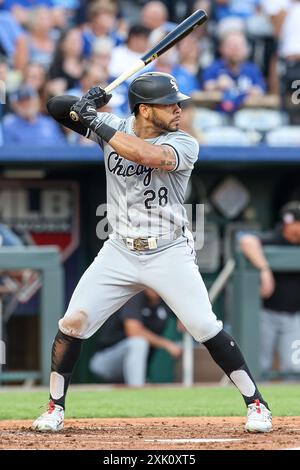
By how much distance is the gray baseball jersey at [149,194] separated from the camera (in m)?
5.18

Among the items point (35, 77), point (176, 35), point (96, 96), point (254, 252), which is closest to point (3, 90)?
point (35, 77)

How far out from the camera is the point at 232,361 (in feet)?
17.0

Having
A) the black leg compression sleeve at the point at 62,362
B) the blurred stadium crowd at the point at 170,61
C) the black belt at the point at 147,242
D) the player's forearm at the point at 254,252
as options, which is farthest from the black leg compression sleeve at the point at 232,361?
the blurred stadium crowd at the point at 170,61

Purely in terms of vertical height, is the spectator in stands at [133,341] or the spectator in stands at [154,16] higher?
the spectator in stands at [154,16]

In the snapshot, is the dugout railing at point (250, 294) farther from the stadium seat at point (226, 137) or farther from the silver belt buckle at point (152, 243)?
the silver belt buckle at point (152, 243)

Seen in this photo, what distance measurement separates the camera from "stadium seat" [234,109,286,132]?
33.1 feet

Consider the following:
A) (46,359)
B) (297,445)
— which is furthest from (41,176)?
(297,445)

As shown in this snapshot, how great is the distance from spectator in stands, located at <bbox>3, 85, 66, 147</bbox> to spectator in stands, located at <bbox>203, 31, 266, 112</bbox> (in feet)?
5.91

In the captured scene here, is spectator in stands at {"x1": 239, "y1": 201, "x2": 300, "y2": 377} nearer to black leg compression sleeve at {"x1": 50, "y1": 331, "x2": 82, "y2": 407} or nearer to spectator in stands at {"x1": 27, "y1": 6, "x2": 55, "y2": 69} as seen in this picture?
spectator in stands at {"x1": 27, "y1": 6, "x2": 55, "y2": 69}

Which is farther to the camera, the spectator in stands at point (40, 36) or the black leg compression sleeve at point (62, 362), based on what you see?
the spectator in stands at point (40, 36)

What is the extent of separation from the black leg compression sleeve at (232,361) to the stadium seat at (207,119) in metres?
5.06

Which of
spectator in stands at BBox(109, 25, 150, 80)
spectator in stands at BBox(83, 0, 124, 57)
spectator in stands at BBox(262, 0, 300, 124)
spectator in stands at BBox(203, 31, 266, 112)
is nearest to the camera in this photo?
spectator in stands at BBox(109, 25, 150, 80)

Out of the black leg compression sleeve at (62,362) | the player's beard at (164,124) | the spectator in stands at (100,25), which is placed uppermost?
the spectator in stands at (100,25)

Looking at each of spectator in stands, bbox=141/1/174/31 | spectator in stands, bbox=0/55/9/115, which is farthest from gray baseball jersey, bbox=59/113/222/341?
spectator in stands, bbox=141/1/174/31
